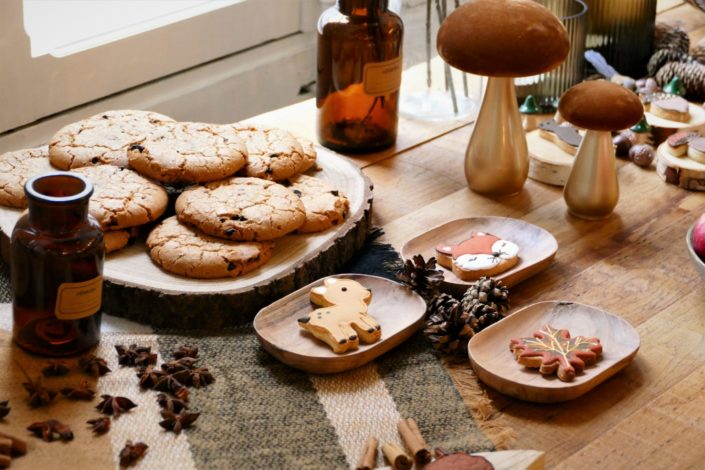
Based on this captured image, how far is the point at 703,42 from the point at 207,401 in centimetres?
135

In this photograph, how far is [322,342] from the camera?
3.81 ft

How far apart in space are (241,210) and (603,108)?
496 millimetres

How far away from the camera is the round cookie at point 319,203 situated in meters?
1.33

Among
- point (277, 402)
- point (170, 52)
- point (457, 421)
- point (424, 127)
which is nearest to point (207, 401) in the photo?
point (277, 402)

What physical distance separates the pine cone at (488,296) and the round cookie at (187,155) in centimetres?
35

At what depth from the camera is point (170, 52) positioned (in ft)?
6.54

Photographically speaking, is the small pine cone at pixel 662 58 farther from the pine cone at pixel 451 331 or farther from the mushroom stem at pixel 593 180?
the pine cone at pixel 451 331

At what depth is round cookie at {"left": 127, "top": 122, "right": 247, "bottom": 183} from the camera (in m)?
1.32

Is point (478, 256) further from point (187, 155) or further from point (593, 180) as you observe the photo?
point (187, 155)

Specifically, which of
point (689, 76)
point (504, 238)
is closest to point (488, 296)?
point (504, 238)

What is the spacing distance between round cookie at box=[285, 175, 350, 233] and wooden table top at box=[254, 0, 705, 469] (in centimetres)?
10

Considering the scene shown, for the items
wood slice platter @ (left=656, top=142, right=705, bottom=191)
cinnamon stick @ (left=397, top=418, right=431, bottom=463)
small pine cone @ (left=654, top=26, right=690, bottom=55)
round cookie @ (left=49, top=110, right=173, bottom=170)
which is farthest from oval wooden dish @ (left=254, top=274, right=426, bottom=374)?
small pine cone @ (left=654, top=26, right=690, bottom=55)

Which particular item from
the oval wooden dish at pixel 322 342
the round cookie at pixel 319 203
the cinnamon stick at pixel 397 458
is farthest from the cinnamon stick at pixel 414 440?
the round cookie at pixel 319 203

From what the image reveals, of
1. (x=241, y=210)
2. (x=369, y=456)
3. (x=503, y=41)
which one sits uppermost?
(x=503, y=41)
